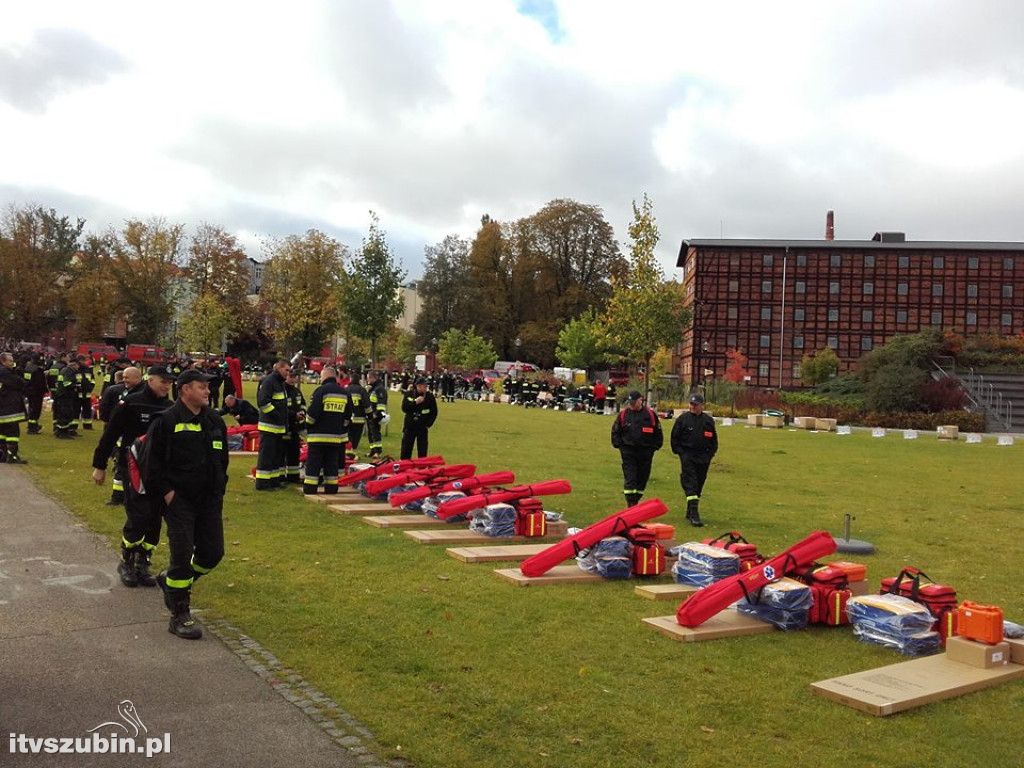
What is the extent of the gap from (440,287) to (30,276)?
38598 mm

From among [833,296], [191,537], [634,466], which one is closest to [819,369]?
[833,296]

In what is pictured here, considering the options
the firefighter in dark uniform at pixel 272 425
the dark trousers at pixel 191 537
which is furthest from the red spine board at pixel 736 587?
the firefighter in dark uniform at pixel 272 425

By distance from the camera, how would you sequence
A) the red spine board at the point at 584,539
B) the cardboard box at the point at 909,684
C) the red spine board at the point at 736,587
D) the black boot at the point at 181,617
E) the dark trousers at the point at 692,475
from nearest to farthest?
the cardboard box at the point at 909,684 → the black boot at the point at 181,617 → the red spine board at the point at 736,587 → the red spine board at the point at 584,539 → the dark trousers at the point at 692,475

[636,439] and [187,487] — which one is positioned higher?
[636,439]

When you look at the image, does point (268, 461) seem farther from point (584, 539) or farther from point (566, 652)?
point (566, 652)

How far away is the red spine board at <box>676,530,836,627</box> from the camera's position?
267 inches

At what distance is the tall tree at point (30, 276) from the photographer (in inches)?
2276

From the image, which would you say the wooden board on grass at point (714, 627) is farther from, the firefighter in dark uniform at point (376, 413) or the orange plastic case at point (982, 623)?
the firefighter in dark uniform at point (376, 413)

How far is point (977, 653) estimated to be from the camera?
6.06 metres

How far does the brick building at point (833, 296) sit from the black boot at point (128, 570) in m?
59.7

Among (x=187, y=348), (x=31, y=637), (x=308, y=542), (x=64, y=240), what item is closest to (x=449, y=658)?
(x=31, y=637)

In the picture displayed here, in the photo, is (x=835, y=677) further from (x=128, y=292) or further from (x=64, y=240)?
(x=64, y=240)

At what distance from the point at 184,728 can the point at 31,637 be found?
2179 millimetres

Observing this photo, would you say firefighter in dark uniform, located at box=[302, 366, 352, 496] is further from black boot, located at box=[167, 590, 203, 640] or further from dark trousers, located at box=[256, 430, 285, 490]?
black boot, located at box=[167, 590, 203, 640]
